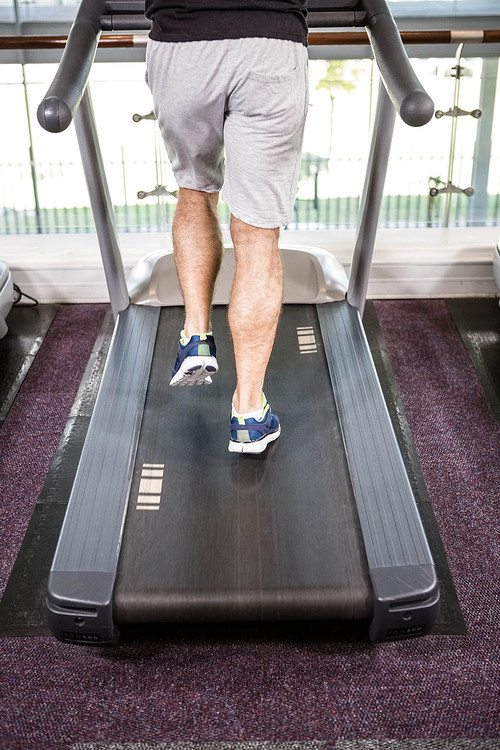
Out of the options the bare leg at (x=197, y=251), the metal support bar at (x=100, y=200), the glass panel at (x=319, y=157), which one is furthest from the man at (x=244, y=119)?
the glass panel at (x=319, y=157)

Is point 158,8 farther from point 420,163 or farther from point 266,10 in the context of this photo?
point 420,163

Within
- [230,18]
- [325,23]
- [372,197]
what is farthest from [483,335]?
[230,18]

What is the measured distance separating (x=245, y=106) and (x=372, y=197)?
951 mm

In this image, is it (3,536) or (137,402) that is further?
(137,402)

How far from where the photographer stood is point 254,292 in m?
1.71

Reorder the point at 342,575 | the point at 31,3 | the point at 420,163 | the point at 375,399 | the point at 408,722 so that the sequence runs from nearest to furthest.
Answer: the point at 408,722, the point at 342,575, the point at 375,399, the point at 420,163, the point at 31,3

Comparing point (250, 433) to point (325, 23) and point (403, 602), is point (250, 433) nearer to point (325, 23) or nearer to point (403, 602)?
point (403, 602)

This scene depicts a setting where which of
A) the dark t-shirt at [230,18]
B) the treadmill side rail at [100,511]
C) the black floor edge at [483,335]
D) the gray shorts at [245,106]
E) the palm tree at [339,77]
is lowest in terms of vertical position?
the black floor edge at [483,335]

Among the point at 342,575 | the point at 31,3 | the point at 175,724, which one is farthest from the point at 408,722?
the point at 31,3

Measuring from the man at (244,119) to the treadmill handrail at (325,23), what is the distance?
0.18 m

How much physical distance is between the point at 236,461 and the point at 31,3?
23.3 ft

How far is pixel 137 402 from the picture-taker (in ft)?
6.84

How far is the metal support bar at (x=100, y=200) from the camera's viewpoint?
2.35 metres

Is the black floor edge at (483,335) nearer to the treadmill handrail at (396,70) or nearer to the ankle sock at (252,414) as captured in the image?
the ankle sock at (252,414)
